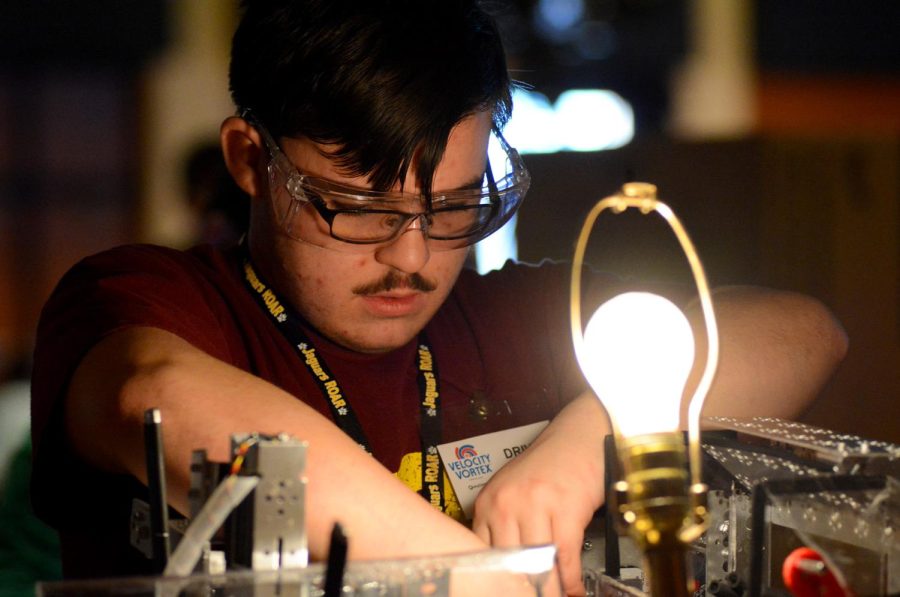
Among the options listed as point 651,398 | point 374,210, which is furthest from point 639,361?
point 374,210

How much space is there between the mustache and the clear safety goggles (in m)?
0.04

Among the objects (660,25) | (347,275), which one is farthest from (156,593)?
(660,25)

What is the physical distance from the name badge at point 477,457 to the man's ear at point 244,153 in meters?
0.44

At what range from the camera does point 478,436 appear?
57.1 inches

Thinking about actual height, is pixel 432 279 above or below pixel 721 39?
below

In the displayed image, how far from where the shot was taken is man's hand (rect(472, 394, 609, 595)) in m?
1.05

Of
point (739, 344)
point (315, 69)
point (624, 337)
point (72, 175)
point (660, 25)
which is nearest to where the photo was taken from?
point (624, 337)

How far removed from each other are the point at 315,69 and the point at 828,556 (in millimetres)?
805

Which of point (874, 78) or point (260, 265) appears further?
point (874, 78)

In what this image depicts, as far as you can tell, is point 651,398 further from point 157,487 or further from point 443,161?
point 443,161

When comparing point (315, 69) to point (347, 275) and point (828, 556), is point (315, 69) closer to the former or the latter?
point (347, 275)

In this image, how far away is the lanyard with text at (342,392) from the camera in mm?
1399

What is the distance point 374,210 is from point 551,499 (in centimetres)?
40

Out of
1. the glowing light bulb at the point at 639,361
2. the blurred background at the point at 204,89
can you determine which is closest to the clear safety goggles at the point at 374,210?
the glowing light bulb at the point at 639,361
